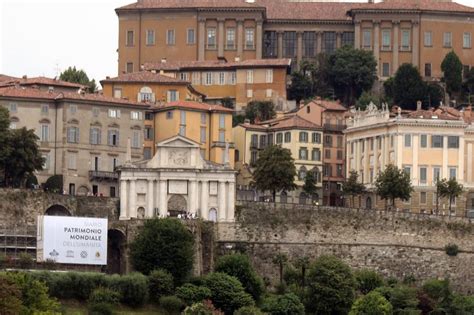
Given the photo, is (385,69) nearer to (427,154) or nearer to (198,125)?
(427,154)

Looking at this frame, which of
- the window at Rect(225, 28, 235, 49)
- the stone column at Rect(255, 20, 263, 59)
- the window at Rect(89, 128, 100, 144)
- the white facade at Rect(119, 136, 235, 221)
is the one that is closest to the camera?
the white facade at Rect(119, 136, 235, 221)

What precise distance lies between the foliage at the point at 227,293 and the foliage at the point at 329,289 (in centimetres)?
342

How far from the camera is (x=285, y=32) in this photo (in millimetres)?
141625

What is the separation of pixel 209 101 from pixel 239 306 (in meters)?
40.0

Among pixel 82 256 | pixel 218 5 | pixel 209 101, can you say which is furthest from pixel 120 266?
pixel 218 5

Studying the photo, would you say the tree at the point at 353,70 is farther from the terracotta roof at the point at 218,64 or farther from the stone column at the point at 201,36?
the stone column at the point at 201,36

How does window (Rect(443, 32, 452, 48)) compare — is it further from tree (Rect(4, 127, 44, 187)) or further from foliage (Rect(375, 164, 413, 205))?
tree (Rect(4, 127, 44, 187))

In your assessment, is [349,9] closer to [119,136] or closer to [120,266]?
[119,136]

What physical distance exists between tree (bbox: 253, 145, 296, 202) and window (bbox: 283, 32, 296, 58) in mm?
32673

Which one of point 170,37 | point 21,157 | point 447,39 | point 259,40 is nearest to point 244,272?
point 21,157

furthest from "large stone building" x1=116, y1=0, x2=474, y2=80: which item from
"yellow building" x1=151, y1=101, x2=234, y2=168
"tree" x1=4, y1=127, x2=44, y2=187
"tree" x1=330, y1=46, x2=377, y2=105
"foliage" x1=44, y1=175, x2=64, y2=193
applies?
"tree" x1=4, y1=127, x2=44, y2=187

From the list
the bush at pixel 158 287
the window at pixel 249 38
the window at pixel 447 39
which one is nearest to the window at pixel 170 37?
the window at pixel 249 38

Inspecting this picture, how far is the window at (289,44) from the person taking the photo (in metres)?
142

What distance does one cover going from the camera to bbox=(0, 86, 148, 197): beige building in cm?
10662
